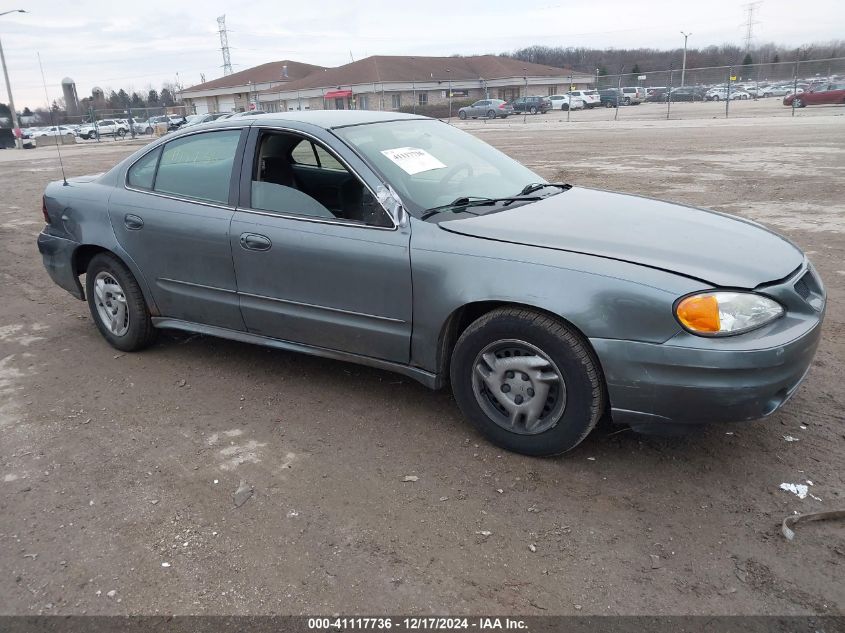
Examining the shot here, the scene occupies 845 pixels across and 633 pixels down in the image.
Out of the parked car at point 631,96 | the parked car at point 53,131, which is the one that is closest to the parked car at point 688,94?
the parked car at point 631,96

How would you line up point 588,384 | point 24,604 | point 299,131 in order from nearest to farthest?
point 24,604 → point 588,384 → point 299,131

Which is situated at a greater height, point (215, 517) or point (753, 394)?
point (753, 394)

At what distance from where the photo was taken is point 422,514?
2984 millimetres

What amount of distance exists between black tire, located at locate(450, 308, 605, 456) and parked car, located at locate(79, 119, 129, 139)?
54664 mm

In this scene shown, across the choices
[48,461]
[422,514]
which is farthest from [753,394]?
[48,461]

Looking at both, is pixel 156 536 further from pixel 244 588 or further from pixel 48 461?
pixel 48 461

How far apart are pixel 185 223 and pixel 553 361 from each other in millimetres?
2509

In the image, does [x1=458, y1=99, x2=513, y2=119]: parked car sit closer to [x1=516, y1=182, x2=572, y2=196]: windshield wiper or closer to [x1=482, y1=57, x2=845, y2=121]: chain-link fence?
[x1=482, y1=57, x2=845, y2=121]: chain-link fence

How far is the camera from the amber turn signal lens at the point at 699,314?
2852 millimetres

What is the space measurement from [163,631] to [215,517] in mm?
669

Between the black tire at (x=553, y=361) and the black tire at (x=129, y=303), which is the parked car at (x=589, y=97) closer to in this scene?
the black tire at (x=129, y=303)

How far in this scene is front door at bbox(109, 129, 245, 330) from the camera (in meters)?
→ 4.20

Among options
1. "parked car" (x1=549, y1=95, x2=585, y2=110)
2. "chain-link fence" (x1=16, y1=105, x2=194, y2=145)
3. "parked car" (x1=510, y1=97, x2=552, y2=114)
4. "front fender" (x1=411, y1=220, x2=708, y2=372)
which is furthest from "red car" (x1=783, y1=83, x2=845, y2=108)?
"chain-link fence" (x1=16, y1=105, x2=194, y2=145)

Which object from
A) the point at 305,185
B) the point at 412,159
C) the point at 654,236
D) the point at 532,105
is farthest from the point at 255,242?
the point at 532,105
